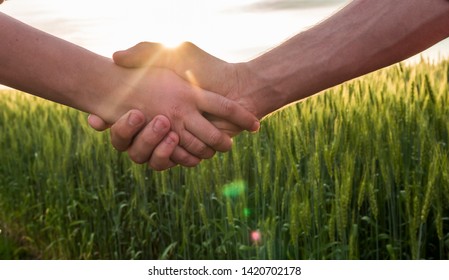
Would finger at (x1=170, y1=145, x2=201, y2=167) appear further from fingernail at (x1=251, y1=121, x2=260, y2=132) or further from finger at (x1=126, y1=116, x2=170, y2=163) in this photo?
fingernail at (x1=251, y1=121, x2=260, y2=132)

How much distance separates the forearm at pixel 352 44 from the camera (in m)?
1.62

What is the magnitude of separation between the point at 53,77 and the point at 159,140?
1.05 ft

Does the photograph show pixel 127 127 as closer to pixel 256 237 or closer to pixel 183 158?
pixel 183 158

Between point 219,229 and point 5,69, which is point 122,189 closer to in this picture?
point 219,229

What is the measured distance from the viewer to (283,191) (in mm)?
2156

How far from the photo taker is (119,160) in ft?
8.87

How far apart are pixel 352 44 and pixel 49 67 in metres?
0.76

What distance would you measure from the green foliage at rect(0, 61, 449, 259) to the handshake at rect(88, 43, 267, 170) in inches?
4.8

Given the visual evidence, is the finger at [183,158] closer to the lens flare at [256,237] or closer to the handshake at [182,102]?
the handshake at [182,102]

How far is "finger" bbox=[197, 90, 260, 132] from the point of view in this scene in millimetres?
1775

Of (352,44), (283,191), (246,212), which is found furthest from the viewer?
(283,191)

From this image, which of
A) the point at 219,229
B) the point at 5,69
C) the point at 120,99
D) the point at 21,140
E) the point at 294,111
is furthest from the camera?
the point at 21,140

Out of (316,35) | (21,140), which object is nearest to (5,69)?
(316,35)

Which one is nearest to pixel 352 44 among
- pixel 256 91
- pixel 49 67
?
pixel 256 91
